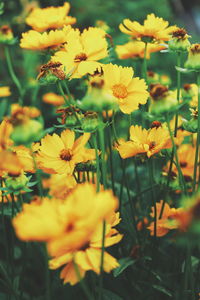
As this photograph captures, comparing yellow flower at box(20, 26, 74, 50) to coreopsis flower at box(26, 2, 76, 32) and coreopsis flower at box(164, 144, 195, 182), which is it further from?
coreopsis flower at box(164, 144, 195, 182)

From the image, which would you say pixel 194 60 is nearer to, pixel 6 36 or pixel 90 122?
pixel 90 122

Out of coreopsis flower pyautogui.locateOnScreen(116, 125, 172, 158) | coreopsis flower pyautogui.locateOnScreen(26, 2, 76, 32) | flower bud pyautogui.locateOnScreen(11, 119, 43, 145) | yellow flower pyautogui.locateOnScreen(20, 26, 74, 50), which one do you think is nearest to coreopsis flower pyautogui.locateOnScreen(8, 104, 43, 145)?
flower bud pyautogui.locateOnScreen(11, 119, 43, 145)

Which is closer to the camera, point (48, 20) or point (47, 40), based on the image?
point (47, 40)

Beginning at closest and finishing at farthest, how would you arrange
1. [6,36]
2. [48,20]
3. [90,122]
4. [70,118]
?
[90,122]
[70,118]
[48,20]
[6,36]

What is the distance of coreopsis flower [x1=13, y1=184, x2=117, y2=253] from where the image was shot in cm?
40

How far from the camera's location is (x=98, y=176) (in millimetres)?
634

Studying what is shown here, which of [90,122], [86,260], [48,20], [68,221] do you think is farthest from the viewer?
[48,20]

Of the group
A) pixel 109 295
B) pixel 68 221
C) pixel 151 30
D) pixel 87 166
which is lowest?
pixel 109 295

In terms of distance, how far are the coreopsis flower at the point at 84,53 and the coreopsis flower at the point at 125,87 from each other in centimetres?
3

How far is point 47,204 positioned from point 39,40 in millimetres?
523

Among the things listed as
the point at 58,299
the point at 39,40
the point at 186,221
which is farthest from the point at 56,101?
the point at 186,221

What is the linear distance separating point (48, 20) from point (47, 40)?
0.14 m

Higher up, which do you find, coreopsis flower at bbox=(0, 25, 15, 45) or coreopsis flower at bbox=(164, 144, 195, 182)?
coreopsis flower at bbox=(0, 25, 15, 45)

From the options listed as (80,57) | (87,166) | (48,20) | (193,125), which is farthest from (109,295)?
(48,20)
